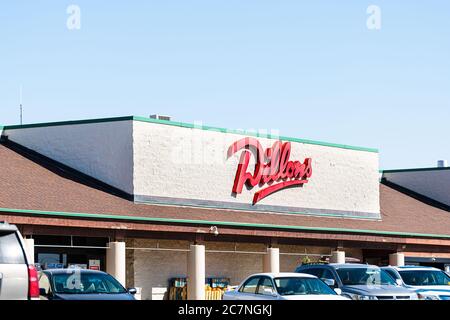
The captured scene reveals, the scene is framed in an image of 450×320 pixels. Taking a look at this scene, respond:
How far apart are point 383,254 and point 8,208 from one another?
22.5 meters

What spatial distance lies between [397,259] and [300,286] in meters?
24.7

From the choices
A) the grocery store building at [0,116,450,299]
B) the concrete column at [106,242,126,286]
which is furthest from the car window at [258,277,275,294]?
the concrete column at [106,242,126,286]

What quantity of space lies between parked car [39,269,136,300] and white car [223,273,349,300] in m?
2.87

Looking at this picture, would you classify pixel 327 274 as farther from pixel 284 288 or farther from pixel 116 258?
pixel 116 258

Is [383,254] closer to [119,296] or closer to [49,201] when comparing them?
[49,201]

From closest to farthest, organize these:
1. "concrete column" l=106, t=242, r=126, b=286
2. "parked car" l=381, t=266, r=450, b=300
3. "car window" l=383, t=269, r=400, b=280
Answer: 1. "parked car" l=381, t=266, r=450, b=300
2. "car window" l=383, t=269, r=400, b=280
3. "concrete column" l=106, t=242, r=126, b=286

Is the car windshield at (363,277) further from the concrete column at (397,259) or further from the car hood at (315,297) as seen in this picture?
the concrete column at (397,259)

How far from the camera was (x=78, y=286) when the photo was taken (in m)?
20.7

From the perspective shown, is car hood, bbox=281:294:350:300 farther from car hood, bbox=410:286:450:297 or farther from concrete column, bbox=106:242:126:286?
concrete column, bbox=106:242:126:286

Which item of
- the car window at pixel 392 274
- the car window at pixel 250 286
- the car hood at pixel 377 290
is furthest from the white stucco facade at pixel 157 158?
the car window at pixel 250 286

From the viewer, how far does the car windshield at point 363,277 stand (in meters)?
25.3

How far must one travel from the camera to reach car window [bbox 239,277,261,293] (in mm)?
22797

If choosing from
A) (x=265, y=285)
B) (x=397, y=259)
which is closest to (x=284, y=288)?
(x=265, y=285)

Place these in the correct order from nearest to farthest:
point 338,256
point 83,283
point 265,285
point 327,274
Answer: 1. point 83,283
2. point 265,285
3. point 327,274
4. point 338,256
